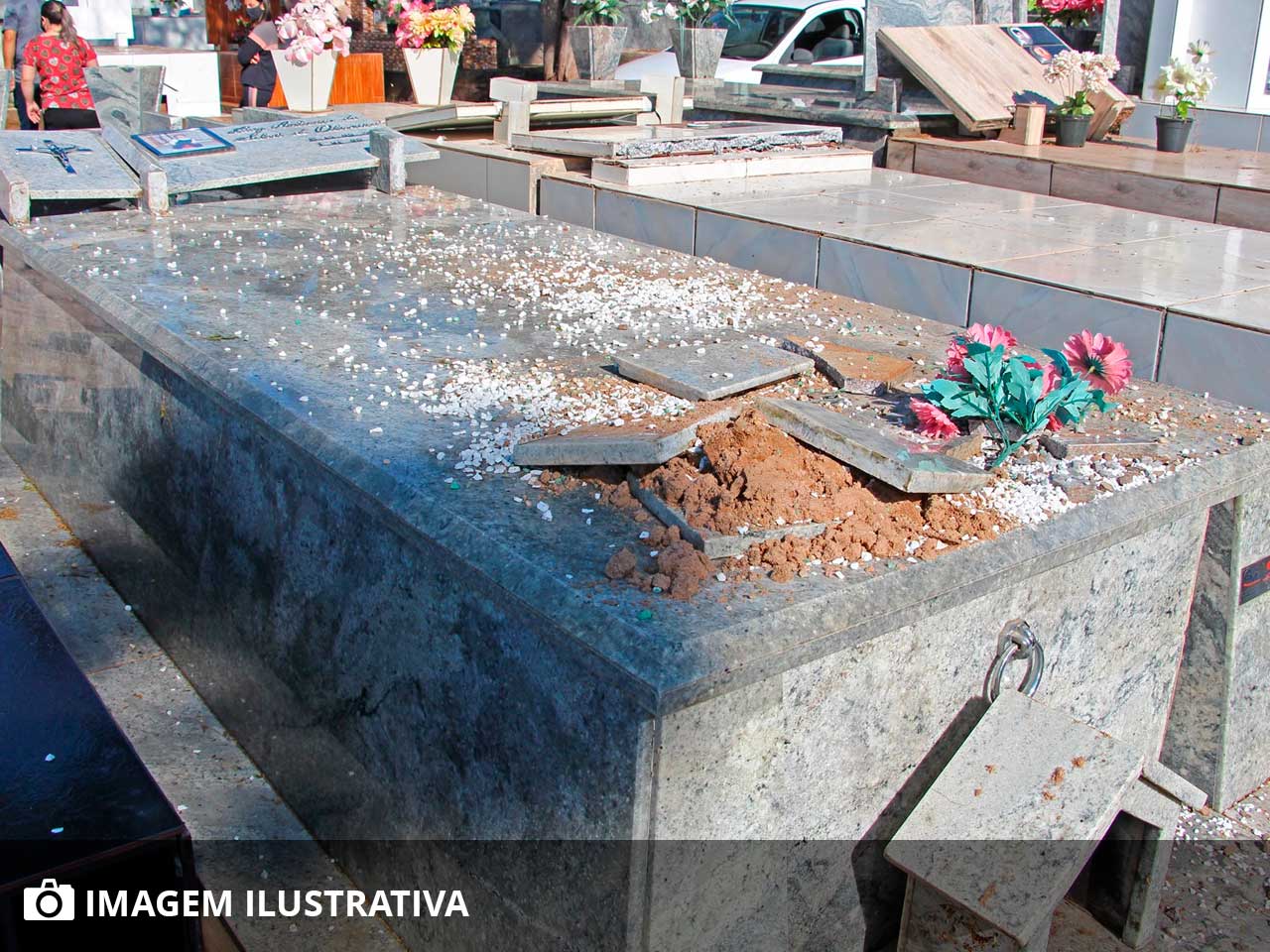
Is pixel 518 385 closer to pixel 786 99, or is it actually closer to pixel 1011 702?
pixel 1011 702

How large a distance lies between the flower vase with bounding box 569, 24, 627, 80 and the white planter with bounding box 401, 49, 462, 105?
5.07 ft

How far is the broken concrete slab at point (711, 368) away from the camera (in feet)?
9.41

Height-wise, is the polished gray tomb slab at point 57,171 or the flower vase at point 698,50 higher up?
the flower vase at point 698,50

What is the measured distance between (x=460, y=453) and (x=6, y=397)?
344 centimetres

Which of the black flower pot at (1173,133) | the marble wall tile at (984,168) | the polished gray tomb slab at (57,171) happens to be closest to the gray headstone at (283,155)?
the polished gray tomb slab at (57,171)

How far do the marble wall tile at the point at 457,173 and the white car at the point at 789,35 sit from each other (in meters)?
5.92

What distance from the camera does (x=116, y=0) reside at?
17.9 meters

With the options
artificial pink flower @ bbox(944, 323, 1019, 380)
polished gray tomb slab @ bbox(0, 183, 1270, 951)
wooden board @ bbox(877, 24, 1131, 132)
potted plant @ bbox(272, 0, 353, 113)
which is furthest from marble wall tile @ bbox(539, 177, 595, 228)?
artificial pink flower @ bbox(944, 323, 1019, 380)

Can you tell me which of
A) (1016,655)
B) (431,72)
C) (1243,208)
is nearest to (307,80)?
(431,72)

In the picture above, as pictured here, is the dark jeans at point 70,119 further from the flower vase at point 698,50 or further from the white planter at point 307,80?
the flower vase at point 698,50

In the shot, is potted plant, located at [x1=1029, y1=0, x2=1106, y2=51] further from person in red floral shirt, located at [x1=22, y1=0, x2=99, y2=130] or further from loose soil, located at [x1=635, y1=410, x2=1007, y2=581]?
loose soil, located at [x1=635, y1=410, x2=1007, y2=581]

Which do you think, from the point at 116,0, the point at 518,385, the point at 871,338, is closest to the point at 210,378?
the point at 518,385

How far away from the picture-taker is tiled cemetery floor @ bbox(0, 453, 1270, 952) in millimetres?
2664

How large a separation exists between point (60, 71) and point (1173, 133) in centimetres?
876
